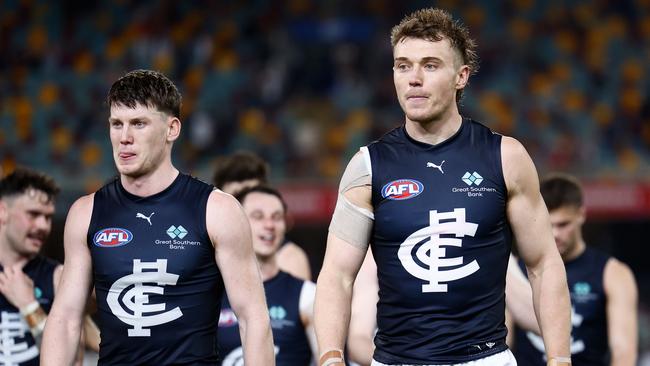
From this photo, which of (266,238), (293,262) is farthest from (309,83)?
(266,238)

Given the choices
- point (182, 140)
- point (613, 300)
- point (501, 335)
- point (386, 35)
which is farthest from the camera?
point (386, 35)

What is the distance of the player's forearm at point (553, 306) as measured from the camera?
179 inches

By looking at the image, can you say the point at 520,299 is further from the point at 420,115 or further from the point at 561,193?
the point at 420,115

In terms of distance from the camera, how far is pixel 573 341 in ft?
23.1

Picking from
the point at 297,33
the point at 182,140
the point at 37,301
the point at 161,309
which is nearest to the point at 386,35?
the point at 297,33

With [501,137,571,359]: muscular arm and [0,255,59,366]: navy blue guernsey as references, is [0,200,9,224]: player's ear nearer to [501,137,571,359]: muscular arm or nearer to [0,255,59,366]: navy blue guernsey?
[0,255,59,366]: navy blue guernsey

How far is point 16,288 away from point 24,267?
0.28 metres

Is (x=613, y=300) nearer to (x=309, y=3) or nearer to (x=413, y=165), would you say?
(x=413, y=165)

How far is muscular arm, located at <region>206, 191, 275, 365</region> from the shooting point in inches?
189

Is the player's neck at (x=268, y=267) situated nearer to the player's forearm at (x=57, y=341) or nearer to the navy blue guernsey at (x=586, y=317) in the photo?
the navy blue guernsey at (x=586, y=317)

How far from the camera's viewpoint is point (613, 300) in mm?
7012

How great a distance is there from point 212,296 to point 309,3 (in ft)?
54.0

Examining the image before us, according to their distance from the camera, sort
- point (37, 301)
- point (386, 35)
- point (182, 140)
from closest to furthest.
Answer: point (37, 301) → point (182, 140) → point (386, 35)

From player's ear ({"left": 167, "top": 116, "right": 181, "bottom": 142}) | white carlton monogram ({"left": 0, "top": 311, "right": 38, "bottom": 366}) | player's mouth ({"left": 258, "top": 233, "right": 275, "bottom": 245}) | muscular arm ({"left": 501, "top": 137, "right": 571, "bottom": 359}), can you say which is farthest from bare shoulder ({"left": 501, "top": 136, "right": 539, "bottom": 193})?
white carlton monogram ({"left": 0, "top": 311, "right": 38, "bottom": 366})
